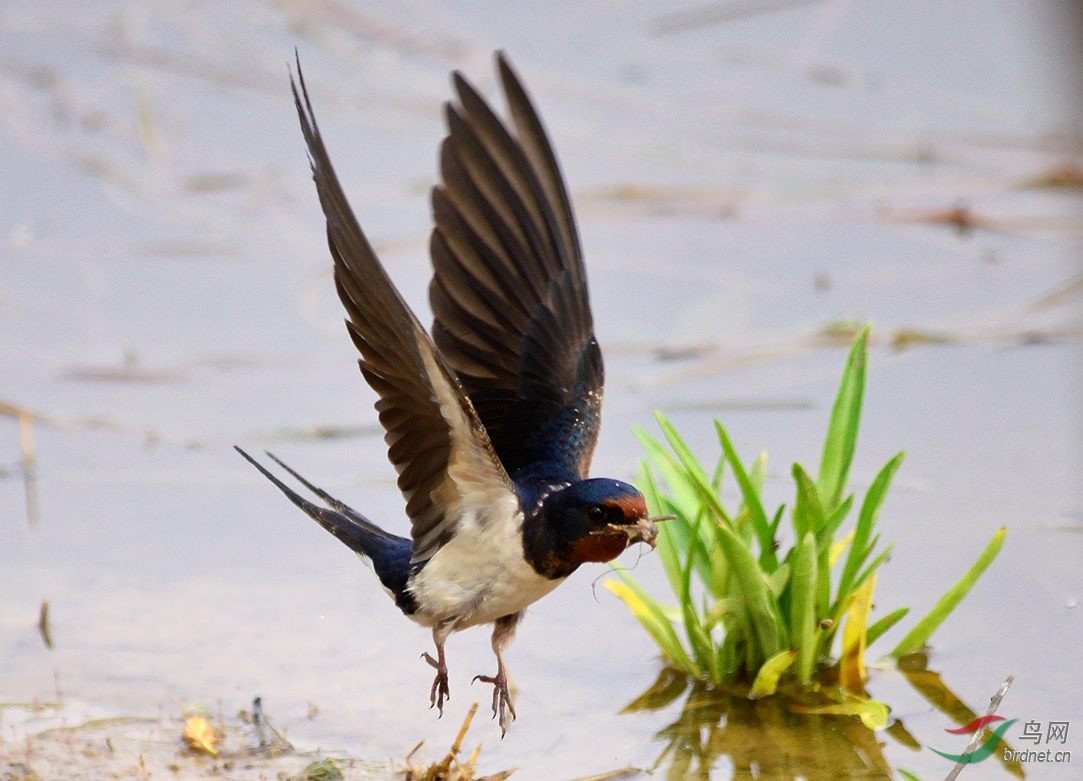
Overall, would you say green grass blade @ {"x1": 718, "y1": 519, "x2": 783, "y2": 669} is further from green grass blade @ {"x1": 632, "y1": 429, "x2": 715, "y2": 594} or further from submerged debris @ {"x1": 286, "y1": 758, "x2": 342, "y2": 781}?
submerged debris @ {"x1": 286, "y1": 758, "x2": 342, "y2": 781}

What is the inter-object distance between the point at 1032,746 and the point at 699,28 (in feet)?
21.7

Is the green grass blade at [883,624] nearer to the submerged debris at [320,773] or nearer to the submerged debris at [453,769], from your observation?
the submerged debris at [453,769]

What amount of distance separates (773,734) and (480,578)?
34.5 inches

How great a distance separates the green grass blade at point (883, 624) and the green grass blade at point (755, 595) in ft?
0.79

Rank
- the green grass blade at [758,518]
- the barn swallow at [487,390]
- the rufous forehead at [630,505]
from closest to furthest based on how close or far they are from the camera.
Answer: the barn swallow at [487,390], the rufous forehead at [630,505], the green grass blade at [758,518]

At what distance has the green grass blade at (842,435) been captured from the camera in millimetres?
3328

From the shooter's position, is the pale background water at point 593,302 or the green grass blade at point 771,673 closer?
the green grass blade at point 771,673

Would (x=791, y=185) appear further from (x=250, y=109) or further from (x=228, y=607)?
(x=228, y=607)

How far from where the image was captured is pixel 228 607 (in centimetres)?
390

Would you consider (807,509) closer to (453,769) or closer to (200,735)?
(453,769)

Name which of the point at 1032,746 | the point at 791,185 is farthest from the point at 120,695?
the point at 791,185

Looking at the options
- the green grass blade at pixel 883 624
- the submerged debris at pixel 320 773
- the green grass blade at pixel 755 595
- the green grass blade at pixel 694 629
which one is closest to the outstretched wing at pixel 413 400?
the submerged debris at pixel 320 773

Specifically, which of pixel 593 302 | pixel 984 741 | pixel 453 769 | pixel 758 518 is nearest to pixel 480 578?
pixel 453 769

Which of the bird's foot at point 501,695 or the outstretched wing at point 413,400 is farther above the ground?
the outstretched wing at point 413,400
